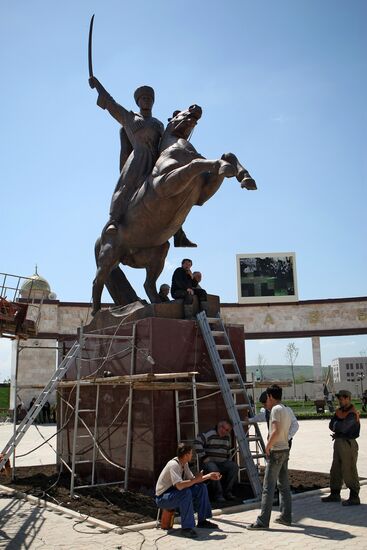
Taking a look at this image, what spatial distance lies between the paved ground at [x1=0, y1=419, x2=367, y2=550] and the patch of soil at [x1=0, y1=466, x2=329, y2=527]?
0.33 metres

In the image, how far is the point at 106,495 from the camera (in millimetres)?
6965

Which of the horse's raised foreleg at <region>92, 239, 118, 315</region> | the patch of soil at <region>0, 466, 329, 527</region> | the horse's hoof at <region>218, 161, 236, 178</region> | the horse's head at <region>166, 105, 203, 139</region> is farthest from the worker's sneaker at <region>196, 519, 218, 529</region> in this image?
the horse's head at <region>166, 105, 203, 139</region>

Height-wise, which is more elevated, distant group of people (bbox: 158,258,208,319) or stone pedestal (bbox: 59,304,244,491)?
distant group of people (bbox: 158,258,208,319)

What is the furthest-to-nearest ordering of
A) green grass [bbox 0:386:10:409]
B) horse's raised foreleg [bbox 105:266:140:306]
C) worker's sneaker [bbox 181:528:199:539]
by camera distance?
green grass [bbox 0:386:10:409] < horse's raised foreleg [bbox 105:266:140:306] < worker's sneaker [bbox 181:528:199:539]

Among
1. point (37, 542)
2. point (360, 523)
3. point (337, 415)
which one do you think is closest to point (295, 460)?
point (337, 415)

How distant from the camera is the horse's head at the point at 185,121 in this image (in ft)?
28.0

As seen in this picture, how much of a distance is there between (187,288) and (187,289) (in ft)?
0.11

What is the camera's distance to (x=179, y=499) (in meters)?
5.36

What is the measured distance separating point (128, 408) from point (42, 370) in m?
21.2

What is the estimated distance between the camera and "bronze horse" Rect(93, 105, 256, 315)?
7785 mm

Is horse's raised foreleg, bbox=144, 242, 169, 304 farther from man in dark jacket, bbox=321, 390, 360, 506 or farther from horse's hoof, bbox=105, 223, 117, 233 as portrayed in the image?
man in dark jacket, bbox=321, 390, 360, 506

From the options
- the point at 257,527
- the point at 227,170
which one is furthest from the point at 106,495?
the point at 227,170

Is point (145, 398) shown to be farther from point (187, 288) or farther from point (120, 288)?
point (120, 288)

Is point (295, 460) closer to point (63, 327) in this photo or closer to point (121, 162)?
point (121, 162)
